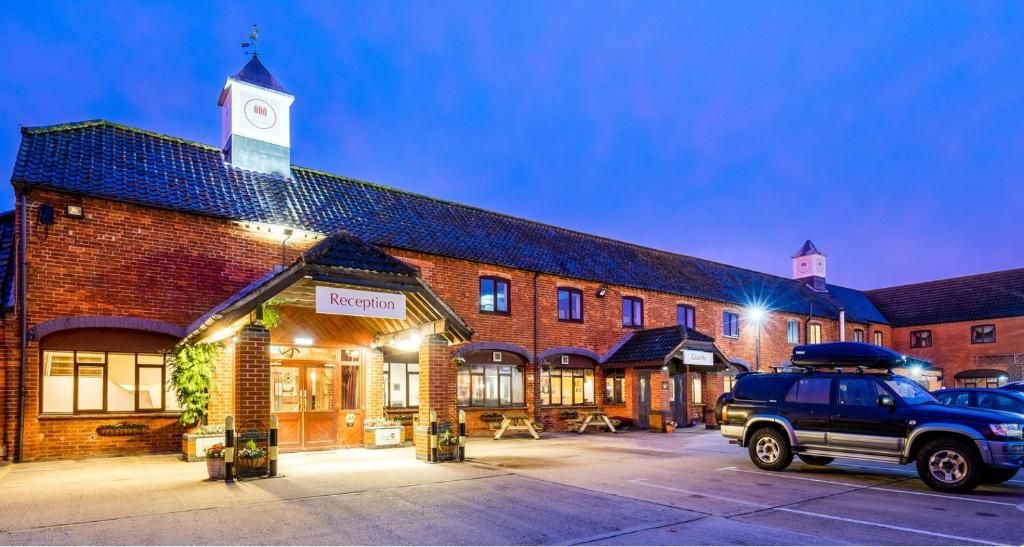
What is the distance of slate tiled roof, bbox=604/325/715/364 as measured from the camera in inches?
926

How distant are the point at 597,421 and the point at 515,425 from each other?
4229 millimetres

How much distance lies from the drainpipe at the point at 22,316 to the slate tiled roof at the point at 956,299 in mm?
43545

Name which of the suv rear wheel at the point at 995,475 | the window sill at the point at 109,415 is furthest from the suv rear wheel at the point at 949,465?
the window sill at the point at 109,415

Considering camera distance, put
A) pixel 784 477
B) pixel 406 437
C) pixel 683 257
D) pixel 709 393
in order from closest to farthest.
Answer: pixel 784 477 → pixel 406 437 → pixel 709 393 → pixel 683 257

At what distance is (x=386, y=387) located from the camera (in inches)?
749

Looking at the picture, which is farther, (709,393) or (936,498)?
(709,393)

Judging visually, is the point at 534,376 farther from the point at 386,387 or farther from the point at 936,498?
the point at 936,498

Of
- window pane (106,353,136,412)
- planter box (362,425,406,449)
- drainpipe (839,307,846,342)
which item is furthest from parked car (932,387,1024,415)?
drainpipe (839,307,846,342)

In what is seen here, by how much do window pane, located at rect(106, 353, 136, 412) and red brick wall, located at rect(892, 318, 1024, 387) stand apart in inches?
1599

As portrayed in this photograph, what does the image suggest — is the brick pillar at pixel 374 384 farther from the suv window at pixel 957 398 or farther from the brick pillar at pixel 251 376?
the suv window at pixel 957 398

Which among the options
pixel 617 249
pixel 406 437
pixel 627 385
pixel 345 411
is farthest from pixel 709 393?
pixel 345 411

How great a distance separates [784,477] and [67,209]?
15911mm

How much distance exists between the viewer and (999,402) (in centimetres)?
1532

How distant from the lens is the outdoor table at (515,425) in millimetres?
20453
